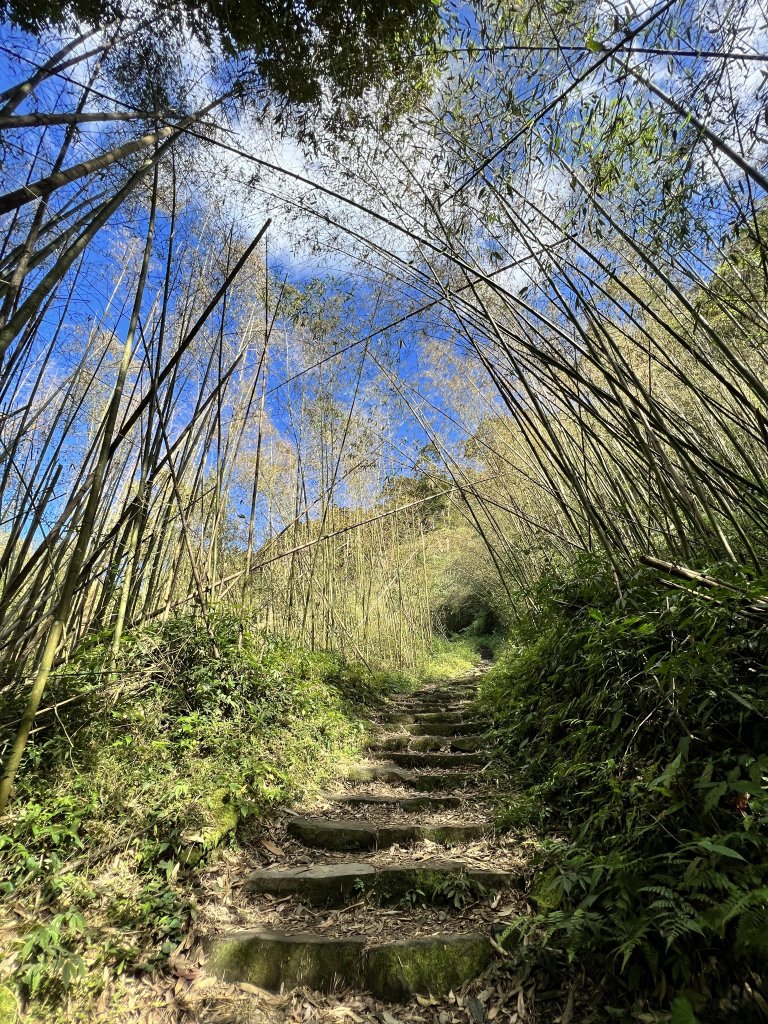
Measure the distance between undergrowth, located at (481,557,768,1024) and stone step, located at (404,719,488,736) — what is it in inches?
53.4

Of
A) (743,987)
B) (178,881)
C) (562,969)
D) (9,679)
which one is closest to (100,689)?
(9,679)

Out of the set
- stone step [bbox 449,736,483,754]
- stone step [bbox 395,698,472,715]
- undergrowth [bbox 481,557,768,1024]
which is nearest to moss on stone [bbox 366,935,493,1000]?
undergrowth [bbox 481,557,768,1024]

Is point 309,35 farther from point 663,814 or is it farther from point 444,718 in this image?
point 444,718

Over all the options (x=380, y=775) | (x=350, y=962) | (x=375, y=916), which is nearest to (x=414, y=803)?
(x=380, y=775)

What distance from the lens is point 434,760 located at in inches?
113

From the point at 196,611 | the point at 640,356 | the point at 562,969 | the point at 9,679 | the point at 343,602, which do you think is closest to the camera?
the point at 562,969

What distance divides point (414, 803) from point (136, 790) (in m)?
1.26

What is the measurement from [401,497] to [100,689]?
17.2 feet

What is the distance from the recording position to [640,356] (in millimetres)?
3828

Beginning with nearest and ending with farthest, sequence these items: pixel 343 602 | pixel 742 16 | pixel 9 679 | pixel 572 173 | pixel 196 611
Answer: pixel 742 16
pixel 9 679
pixel 572 173
pixel 196 611
pixel 343 602

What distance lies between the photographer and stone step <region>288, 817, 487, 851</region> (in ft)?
6.23

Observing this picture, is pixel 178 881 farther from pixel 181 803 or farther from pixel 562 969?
pixel 562 969

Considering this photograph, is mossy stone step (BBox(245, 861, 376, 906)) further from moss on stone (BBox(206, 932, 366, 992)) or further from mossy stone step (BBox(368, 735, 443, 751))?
mossy stone step (BBox(368, 735, 443, 751))

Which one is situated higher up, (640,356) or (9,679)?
(640,356)
